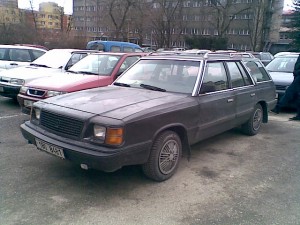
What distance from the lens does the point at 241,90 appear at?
5.32 m

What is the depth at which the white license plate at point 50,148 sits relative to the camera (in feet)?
11.1

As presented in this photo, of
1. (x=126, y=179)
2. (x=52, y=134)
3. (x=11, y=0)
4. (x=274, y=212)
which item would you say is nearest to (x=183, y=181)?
(x=126, y=179)

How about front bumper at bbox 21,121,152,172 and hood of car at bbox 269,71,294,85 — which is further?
hood of car at bbox 269,71,294,85

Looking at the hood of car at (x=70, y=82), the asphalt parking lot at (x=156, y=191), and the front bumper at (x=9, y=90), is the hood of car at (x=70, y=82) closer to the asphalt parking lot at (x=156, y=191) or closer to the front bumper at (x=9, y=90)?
the asphalt parking lot at (x=156, y=191)

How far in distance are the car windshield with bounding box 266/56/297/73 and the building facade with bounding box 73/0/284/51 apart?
82.9 ft

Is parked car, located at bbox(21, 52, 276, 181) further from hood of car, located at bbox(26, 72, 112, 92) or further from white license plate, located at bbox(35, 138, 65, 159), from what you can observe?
hood of car, located at bbox(26, 72, 112, 92)

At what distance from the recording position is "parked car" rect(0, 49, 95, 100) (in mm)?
7531

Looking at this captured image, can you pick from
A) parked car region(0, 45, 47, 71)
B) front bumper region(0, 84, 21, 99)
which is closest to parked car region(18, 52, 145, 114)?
front bumper region(0, 84, 21, 99)

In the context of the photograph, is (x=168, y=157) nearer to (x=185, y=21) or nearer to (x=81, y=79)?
(x=81, y=79)

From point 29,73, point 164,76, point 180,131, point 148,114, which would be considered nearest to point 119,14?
point 29,73

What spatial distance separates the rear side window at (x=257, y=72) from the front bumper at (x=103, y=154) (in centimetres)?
350

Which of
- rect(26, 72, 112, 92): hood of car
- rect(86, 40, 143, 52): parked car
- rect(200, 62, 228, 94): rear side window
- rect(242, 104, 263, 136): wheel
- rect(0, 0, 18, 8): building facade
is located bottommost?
rect(242, 104, 263, 136): wheel

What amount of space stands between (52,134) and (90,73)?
11.4ft

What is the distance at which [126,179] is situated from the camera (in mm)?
3842
